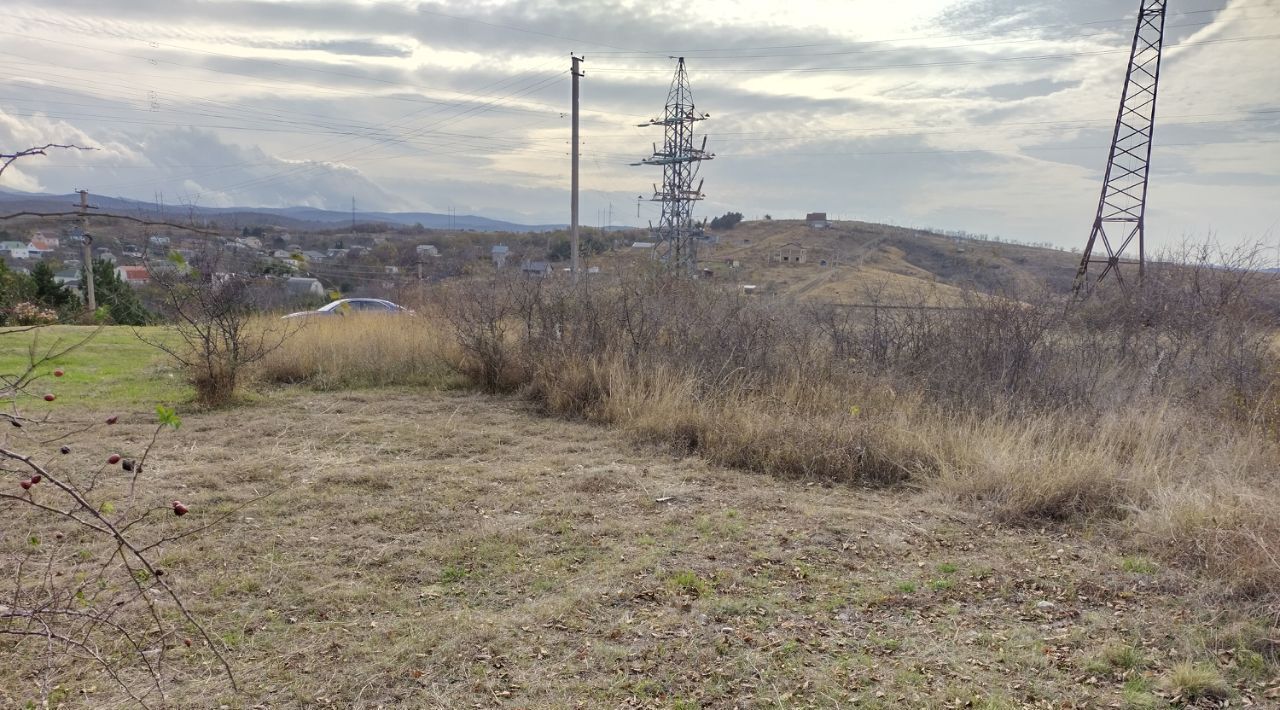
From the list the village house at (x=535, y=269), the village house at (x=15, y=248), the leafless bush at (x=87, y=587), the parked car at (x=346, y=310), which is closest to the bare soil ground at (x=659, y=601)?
the leafless bush at (x=87, y=587)

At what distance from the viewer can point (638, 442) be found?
7.00 metres

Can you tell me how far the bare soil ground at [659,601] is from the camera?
3.09 metres

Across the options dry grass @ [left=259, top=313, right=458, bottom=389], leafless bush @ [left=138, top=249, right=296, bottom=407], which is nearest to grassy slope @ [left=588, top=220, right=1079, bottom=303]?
dry grass @ [left=259, top=313, right=458, bottom=389]

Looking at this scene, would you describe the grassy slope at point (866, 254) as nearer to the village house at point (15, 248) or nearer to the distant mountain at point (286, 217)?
the distant mountain at point (286, 217)

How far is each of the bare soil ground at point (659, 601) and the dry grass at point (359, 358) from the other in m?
4.21

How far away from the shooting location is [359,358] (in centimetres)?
1054

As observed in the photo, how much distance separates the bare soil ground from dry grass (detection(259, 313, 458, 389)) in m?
4.21

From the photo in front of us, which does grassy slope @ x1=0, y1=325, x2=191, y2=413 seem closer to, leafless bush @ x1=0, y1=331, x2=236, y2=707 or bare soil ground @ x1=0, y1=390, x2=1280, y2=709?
leafless bush @ x1=0, y1=331, x2=236, y2=707

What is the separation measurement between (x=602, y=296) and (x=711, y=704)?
272 inches

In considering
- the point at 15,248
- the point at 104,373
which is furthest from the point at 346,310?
the point at 15,248

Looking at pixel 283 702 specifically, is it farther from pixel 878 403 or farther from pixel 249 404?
pixel 249 404

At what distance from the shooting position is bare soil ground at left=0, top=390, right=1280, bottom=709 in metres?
3.09

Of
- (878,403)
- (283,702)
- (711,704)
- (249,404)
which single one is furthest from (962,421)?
(249,404)

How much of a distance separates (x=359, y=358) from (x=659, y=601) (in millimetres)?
8003
